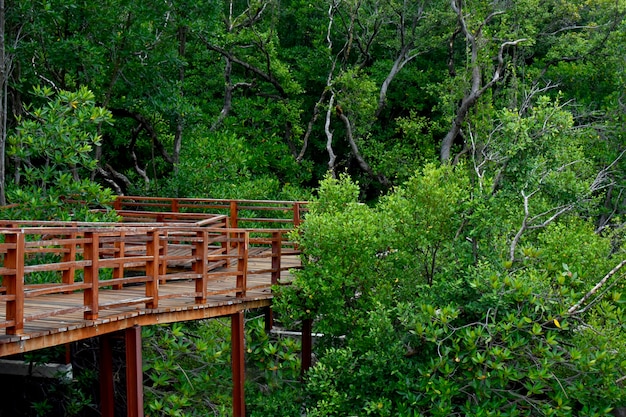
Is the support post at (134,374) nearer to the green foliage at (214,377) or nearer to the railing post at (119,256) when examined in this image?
the railing post at (119,256)

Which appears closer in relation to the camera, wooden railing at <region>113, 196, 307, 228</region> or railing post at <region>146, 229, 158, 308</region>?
railing post at <region>146, 229, 158, 308</region>

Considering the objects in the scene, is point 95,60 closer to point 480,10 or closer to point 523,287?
point 523,287

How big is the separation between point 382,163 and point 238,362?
14228mm

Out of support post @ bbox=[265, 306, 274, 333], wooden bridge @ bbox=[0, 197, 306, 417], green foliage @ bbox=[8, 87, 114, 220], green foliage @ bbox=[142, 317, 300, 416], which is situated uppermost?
green foliage @ bbox=[8, 87, 114, 220]

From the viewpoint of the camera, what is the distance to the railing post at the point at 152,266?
→ 927 centimetres

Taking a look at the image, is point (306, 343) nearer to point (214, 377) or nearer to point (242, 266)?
point (214, 377)

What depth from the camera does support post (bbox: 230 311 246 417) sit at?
11.2 metres

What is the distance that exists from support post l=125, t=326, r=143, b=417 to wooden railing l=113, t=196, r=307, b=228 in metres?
5.76

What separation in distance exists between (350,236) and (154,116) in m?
9.32

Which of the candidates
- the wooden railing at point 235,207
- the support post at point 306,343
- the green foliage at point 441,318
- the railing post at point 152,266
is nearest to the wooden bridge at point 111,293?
the railing post at point 152,266

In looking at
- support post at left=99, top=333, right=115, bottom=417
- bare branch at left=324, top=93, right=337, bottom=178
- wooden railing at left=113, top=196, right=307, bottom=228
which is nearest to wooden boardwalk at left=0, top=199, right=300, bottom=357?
support post at left=99, top=333, right=115, bottom=417

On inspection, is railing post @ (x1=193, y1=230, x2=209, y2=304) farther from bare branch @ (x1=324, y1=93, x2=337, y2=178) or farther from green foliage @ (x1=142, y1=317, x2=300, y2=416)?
bare branch @ (x1=324, y1=93, x2=337, y2=178)

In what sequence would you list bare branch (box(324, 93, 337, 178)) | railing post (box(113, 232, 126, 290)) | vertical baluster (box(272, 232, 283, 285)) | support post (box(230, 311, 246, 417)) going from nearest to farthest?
railing post (box(113, 232, 126, 290)) → support post (box(230, 311, 246, 417)) → vertical baluster (box(272, 232, 283, 285)) → bare branch (box(324, 93, 337, 178))

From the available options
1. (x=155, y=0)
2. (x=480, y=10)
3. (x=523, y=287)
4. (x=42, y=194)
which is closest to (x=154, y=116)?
(x=155, y=0)
